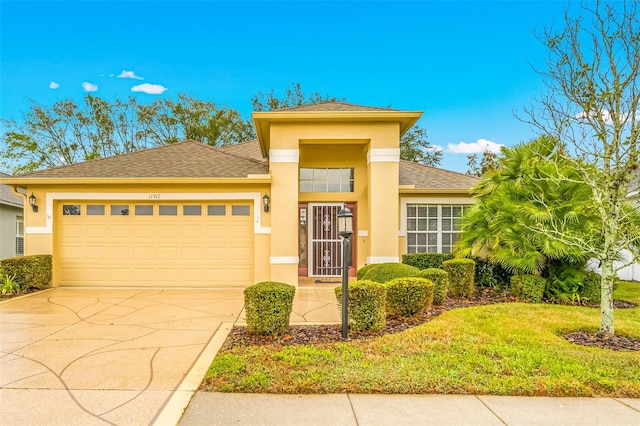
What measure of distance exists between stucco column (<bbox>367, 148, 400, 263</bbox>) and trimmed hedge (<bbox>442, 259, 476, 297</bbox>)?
76.4 inches

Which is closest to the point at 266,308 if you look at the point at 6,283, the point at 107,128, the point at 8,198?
the point at 6,283

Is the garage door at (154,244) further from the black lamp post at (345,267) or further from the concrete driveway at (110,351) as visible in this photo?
the black lamp post at (345,267)

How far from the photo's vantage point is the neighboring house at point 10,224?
13.0 metres

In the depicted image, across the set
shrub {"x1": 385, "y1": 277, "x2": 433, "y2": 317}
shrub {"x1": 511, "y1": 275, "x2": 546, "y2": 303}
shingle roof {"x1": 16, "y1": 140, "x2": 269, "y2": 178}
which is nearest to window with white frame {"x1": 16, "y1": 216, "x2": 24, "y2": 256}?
shingle roof {"x1": 16, "y1": 140, "x2": 269, "y2": 178}

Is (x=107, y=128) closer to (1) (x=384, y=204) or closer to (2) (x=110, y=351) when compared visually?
(1) (x=384, y=204)

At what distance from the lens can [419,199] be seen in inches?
435

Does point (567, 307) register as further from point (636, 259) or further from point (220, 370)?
point (220, 370)

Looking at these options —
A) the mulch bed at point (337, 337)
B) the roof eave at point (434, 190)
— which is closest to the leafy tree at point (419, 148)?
the roof eave at point (434, 190)

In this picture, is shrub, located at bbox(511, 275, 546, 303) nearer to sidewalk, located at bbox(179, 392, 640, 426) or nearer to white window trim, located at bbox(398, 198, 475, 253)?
white window trim, located at bbox(398, 198, 475, 253)

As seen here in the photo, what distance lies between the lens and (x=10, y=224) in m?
13.4

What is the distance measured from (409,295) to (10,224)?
586 inches

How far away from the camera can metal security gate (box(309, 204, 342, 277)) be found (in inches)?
445

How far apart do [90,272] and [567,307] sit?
457 inches

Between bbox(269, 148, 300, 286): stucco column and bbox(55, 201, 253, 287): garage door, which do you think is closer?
bbox(269, 148, 300, 286): stucco column
